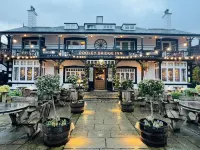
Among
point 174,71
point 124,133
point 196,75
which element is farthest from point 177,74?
point 124,133

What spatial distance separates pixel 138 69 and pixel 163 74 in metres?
2.62

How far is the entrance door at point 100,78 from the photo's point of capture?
15977mm

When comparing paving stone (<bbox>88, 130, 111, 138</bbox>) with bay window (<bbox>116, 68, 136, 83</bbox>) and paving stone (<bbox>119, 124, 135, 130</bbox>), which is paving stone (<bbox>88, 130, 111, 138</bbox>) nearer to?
paving stone (<bbox>119, 124, 135, 130</bbox>)

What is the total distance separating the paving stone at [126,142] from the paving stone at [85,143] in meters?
0.19

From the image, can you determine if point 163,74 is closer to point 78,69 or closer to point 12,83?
point 78,69

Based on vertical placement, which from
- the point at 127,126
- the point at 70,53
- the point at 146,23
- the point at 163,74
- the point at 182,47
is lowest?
the point at 127,126

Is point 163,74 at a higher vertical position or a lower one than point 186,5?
lower

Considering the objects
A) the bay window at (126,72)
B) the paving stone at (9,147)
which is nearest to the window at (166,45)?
the bay window at (126,72)


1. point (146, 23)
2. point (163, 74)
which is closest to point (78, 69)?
point (163, 74)

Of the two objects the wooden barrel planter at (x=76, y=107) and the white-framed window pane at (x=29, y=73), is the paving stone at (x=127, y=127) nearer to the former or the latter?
the wooden barrel planter at (x=76, y=107)

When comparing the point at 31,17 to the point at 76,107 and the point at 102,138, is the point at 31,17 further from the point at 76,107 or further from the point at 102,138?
the point at 102,138

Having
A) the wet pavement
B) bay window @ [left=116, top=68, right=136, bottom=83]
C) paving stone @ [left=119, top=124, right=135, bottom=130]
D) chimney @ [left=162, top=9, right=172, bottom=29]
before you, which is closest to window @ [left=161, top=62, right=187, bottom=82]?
bay window @ [left=116, top=68, right=136, bottom=83]

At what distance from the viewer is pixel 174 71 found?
15305 millimetres

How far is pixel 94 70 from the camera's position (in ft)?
52.2
